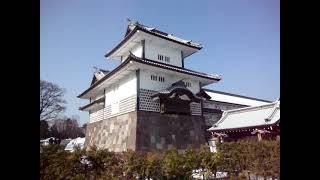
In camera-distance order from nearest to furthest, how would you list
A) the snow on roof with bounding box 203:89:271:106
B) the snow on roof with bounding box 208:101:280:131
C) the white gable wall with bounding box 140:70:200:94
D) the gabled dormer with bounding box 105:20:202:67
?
the snow on roof with bounding box 208:101:280:131, the white gable wall with bounding box 140:70:200:94, the gabled dormer with bounding box 105:20:202:67, the snow on roof with bounding box 203:89:271:106

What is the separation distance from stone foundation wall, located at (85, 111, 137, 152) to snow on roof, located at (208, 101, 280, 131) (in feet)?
20.1

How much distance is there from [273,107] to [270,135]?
2.24 metres

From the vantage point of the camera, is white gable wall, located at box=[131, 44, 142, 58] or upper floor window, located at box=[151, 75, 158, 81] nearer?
upper floor window, located at box=[151, 75, 158, 81]

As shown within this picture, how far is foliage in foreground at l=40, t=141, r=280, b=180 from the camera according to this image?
6.80m

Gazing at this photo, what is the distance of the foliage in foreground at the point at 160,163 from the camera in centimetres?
680

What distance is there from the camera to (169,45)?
19.3 meters

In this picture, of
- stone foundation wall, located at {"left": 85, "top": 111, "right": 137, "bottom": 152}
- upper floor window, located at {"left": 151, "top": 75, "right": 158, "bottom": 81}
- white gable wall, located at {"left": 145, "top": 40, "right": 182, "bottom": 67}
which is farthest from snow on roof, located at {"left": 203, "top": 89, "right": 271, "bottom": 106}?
stone foundation wall, located at {"left": 85, "top": 111, "right": 137, "bottom": 152}

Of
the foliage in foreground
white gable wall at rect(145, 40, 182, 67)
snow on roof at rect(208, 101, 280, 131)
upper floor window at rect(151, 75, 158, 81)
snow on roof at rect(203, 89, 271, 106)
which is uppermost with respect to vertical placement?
white gable wall at rect(145, 40, 182, 67)

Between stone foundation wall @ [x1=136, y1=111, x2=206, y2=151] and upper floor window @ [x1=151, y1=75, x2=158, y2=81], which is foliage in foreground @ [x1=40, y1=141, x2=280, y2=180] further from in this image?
upper floor window @ [x1=151, y1=75, x2=158, y2=81]

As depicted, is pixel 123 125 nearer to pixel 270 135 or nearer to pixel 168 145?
pixel 168 145

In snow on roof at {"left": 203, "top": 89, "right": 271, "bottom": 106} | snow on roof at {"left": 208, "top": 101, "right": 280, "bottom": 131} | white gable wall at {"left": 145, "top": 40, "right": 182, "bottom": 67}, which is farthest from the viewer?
snow on roof at {"left": 203, "top": 89, "right": 271, "bottom": 106}

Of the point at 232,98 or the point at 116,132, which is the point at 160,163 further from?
the point at 232,98

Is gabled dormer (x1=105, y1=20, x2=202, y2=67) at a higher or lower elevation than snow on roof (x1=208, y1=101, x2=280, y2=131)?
higher

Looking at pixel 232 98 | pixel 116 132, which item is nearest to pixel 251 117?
pixel 116 132
